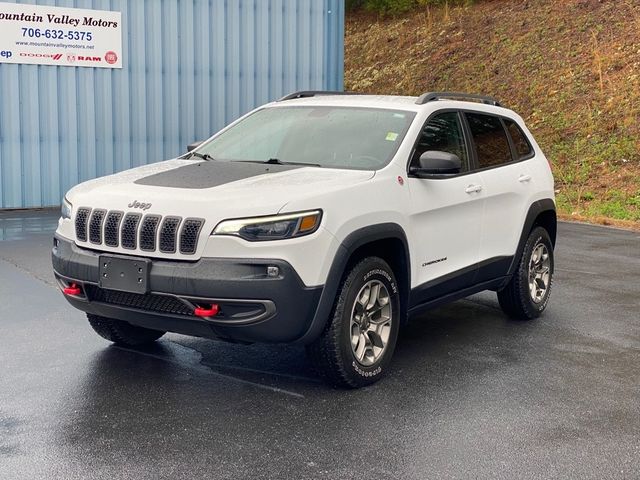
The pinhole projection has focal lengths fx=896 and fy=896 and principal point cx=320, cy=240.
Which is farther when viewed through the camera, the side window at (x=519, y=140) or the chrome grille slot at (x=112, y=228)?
the side window at (x=519, y=140)

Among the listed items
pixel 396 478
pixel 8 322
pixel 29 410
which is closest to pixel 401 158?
pixel 396 478

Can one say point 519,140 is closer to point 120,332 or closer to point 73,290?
point 120,332

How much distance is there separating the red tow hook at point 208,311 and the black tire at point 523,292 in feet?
10.4

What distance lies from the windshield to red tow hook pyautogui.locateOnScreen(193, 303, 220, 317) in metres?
1.43

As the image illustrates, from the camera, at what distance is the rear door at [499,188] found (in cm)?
673

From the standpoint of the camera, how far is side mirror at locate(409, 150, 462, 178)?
19.0 ft

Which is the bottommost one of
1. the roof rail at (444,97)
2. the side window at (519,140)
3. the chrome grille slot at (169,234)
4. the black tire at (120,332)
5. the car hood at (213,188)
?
the black tire at (120,332)

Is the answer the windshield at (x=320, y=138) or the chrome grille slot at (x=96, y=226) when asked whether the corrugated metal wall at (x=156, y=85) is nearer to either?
the windshield at (x=320, y=138)

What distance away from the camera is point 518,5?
3034 cm

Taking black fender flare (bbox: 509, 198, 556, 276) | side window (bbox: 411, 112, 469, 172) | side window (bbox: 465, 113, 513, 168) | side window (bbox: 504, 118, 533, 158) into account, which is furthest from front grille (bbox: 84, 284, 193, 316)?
side window (bbox: 504, 118, 533, 158)

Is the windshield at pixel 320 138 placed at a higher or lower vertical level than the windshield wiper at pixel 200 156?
higher

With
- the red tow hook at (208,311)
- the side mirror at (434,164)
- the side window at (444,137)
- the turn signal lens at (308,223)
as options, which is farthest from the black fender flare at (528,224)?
the red tow hook at (208,311)

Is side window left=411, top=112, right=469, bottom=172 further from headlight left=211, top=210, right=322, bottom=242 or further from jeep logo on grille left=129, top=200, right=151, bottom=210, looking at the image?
jeep logo on grille left=129, top=200, right=151, bottom=210

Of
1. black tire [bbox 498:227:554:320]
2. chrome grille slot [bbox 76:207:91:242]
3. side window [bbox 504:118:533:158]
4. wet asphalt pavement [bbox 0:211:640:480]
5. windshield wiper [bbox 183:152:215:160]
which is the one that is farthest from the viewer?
side window [bbox 504:118:533:158]
